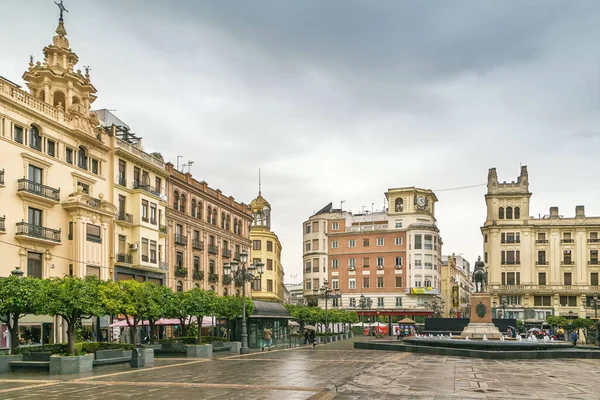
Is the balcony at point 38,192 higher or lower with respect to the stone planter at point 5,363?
higher

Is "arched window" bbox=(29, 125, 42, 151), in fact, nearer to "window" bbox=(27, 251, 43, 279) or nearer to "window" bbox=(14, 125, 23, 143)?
"window" bbox=(14, 125, 23, 143)

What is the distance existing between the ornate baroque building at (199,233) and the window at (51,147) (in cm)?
1492

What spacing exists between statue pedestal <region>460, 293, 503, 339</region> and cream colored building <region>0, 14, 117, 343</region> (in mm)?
24968

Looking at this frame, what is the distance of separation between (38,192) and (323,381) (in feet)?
85.5

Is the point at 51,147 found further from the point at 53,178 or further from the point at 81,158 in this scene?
the point at 81,158

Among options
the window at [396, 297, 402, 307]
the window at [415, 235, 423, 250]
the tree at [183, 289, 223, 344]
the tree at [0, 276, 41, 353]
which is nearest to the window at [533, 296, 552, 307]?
the window at [415, 235, 423, 250]

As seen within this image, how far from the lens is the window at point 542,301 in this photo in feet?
306

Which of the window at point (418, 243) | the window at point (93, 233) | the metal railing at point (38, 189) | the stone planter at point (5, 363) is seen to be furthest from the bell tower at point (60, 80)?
the window at point (418, 243)

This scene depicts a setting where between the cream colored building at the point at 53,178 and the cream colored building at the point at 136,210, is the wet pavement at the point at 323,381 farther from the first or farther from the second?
the cream colored building at the point at 136,210

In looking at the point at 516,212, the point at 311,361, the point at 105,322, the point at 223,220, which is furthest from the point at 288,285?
the point at 311,361

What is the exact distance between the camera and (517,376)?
920 inches

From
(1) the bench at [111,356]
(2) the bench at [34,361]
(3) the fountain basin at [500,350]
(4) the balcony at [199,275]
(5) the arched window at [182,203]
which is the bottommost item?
(3) the fountain basin at [500,350]

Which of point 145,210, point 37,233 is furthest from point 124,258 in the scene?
point 37,233

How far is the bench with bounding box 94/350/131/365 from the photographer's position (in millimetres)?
28156
